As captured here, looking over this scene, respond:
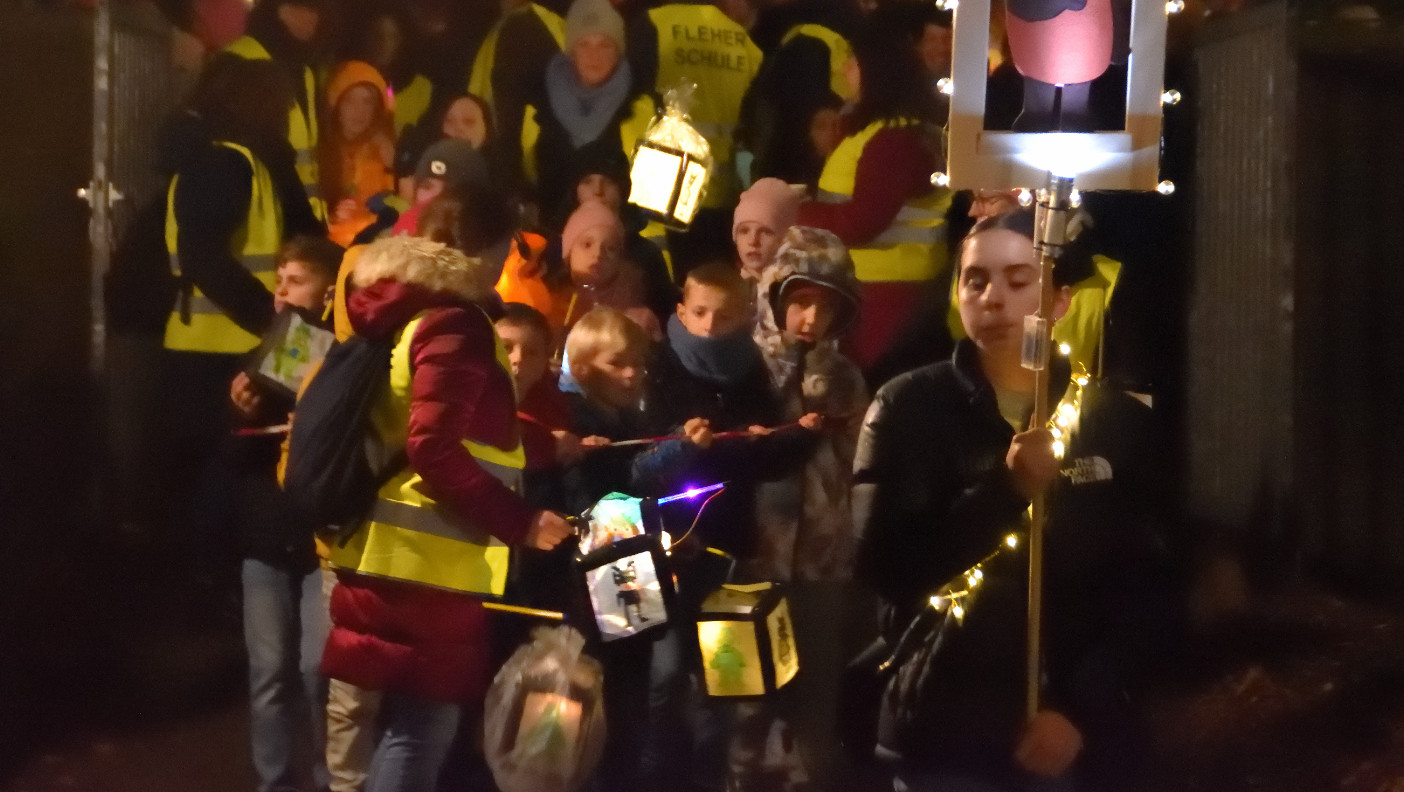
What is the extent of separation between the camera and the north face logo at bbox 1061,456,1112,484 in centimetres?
238

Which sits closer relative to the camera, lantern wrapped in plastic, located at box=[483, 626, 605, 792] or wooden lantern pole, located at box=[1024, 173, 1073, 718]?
wooden lantern pole, located at box=[1024, 173, 1073, 718]

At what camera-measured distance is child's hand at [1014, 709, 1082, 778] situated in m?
2.42

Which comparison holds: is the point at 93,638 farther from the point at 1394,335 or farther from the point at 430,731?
the point at 1394,335

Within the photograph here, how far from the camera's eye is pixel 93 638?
2.54m

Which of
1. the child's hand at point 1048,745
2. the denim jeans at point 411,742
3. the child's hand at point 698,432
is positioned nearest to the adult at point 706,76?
the child's hand at point 698,432

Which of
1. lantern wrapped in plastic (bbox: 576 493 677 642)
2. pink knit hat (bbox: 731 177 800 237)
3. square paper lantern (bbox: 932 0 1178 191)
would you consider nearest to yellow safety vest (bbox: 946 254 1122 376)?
square paper lantern (bbox: 932 0 1178 191)

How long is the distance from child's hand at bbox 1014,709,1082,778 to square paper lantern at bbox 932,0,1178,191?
3.29 feet

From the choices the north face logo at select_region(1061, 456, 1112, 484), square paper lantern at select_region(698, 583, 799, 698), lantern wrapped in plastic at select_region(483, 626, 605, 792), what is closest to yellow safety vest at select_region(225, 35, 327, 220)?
lantern wrapped in plastic at select_region(483, 626, 605, 792)

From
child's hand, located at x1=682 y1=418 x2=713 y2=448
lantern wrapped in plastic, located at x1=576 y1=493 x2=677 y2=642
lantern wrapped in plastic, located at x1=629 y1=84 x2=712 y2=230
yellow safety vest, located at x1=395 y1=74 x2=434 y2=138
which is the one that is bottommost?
lantern wrapped in plastic, located at x1=576 y1=493 x2=677 y2=642

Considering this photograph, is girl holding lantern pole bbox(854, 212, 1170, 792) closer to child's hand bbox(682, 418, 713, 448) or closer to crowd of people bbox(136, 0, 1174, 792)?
crowd of people bbox(136, 0, 1174, 792)

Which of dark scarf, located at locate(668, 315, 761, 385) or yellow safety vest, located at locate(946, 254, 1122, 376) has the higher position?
yellow safety vest, located at locate(946, 254, 1122, 376)

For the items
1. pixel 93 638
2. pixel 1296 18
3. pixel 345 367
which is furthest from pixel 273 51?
pixel 1296 18

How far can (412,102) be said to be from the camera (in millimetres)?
2430

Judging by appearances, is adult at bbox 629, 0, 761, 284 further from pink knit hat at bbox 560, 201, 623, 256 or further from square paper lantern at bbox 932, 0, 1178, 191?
square paper lantern at bbox 932, 0, 1178, 191
